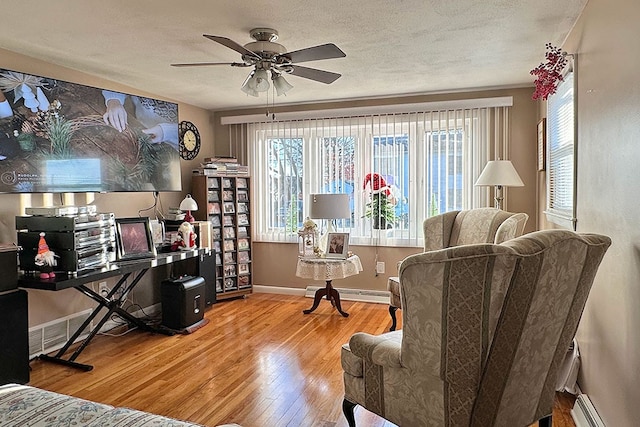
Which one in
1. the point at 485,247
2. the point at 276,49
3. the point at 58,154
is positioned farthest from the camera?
the point at 58,154

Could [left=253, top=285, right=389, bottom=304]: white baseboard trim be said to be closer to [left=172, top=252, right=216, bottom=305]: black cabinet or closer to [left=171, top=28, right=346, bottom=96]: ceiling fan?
[left=172, top=252, right=216, bottom=305]: black cabinet

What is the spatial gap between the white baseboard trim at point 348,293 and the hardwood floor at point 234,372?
0.52m

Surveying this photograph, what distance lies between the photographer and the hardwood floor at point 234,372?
107 inches

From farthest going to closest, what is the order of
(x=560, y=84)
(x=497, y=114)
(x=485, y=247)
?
1. (x=497, y=114)
2. (x=560, y=84)
3. (x=485, y=247)

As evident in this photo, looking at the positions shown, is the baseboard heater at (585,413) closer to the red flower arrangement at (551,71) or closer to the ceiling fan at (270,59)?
the red flower arrangement at (551,71)

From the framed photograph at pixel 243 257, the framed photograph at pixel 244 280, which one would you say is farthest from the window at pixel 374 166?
the framed photograph at pixel 244 280

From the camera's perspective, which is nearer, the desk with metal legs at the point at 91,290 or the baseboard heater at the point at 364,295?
the desk with metal legs at the point at 91,290

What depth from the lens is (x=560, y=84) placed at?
10.7ft

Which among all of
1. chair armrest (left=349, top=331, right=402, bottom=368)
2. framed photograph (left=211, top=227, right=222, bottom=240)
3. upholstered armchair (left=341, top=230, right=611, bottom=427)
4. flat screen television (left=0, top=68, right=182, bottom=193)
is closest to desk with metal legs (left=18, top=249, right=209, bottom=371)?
flat screen television (left=0, top=68, right=182, bottom=193)

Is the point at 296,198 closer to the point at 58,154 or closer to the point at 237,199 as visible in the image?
the point at 237,199

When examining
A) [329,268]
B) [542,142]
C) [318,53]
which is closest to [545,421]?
[318,53]

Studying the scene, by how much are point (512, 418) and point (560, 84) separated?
2381mm

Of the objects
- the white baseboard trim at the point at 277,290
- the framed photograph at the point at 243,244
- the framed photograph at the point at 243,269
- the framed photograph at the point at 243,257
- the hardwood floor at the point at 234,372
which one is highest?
the framed photograph at the point at 243,244

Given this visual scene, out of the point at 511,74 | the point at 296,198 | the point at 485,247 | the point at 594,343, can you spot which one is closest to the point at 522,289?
the point at 485,247
